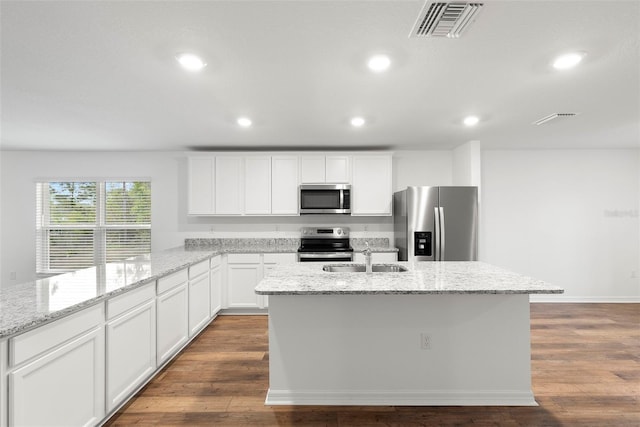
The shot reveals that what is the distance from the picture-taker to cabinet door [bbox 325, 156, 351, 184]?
5211mm

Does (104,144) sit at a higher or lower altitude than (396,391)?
higher

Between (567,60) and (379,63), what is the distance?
1.22 meters

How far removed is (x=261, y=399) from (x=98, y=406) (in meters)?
1.04

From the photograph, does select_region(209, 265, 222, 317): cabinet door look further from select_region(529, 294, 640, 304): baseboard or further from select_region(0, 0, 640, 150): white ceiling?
select_region(529, 294, 640, 304): baseboard

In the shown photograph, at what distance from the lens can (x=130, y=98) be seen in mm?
3080

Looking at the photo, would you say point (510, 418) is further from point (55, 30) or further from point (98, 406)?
point (55, 30)

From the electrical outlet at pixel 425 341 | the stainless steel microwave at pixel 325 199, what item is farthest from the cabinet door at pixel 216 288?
the electrical outlet at pixel 425 341

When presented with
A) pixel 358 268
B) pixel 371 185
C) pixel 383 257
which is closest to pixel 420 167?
pixel 371 185

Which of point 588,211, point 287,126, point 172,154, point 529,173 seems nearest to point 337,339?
point 287,126

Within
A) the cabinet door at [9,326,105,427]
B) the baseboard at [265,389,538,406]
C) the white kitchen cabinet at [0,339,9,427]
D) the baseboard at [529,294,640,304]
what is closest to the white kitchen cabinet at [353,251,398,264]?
the baseboard at [529,294,640,304]

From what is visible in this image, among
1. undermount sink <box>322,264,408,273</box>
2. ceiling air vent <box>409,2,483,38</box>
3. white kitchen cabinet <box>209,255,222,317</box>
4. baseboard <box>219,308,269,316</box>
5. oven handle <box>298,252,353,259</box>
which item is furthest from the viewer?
baseboard <box>219,308,269,316</box>

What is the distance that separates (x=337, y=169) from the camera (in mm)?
5215

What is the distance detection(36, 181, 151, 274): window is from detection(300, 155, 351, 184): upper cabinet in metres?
2.54

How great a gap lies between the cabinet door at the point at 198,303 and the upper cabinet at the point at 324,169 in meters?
1.96
